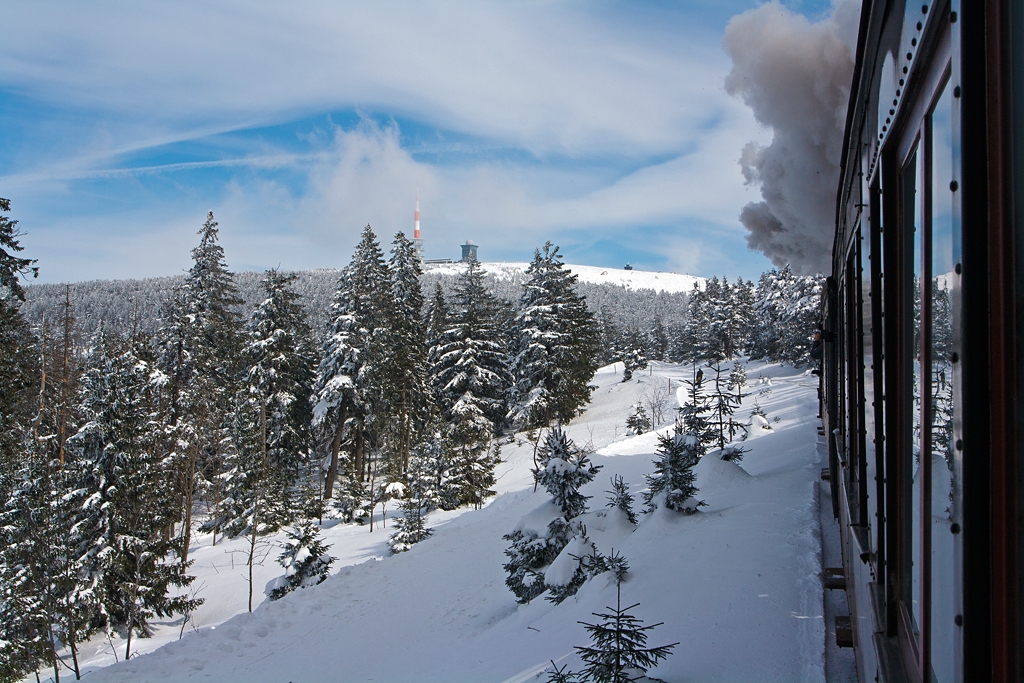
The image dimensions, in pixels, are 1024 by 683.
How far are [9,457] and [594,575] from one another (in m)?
14.5

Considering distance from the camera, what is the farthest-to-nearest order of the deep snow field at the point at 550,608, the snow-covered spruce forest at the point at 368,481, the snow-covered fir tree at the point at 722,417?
the snow-covered fir tree at the point at 722,417 → the snow-covered spruce forest at the point at 368,481 → the deep snow field at the point at 550,608

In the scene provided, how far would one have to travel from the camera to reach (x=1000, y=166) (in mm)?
977

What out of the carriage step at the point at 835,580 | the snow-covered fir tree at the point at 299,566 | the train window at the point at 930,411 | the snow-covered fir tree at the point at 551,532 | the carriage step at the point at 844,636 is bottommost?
the snow-covered fir tree at the point at 299,566

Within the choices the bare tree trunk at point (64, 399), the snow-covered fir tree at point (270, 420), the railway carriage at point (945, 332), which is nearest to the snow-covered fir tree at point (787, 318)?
the snow-covered fir tree at point (270, 420)

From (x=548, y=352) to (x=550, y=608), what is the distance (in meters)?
28.3

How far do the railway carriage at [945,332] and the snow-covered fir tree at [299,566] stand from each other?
18.0 metres

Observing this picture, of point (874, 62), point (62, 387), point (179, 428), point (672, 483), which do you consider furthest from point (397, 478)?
point (874, 62)

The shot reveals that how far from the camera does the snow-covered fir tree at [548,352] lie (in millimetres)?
36969

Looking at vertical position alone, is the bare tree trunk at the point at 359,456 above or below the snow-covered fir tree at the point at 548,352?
below

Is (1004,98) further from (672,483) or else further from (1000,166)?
(672,483)

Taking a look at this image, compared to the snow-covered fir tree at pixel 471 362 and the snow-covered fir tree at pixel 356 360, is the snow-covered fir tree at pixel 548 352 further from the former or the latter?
the snow-covered fir tree at pixel 356 360

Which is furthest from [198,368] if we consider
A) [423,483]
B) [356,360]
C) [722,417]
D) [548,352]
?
[722,417]

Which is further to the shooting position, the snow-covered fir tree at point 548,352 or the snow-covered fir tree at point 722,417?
the snow-covered fir tree at point 548,352

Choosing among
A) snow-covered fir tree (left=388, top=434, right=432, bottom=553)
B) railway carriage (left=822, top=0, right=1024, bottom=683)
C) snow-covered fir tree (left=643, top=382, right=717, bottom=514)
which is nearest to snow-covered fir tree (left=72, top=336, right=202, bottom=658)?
snow-covered fir tree (left=388, top=434, right=432, bottom=553)
